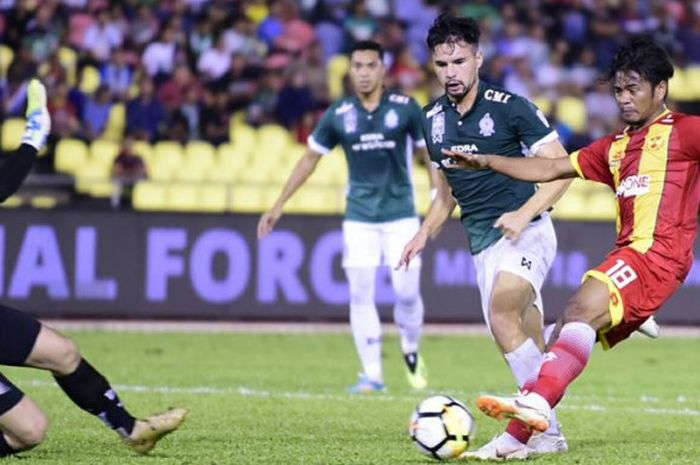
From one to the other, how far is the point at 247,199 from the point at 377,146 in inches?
221

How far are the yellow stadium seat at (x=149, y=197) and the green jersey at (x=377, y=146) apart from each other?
17.7ft

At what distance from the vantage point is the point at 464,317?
17.9m

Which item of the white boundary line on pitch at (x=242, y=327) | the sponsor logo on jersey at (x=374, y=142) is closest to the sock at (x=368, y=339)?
the sponsor logo on jersey at (x=374, y=142)

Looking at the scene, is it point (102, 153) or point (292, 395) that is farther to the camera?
point (102, 153)

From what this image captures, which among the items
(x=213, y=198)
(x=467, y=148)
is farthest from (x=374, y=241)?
(x=213, y=198)

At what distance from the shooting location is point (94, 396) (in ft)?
25.5

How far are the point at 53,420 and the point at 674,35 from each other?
51.9ft

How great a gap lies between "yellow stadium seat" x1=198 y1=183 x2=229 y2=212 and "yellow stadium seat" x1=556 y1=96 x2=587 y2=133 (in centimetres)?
598

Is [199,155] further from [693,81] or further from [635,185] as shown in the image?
[635,185]

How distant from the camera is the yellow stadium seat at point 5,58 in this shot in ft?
67.4

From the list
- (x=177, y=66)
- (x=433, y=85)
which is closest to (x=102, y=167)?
(x=177, y=66)

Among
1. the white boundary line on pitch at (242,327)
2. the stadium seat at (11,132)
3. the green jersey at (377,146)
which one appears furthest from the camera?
the stadium seat at (11,132)

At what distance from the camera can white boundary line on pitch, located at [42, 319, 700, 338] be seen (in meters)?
17.7

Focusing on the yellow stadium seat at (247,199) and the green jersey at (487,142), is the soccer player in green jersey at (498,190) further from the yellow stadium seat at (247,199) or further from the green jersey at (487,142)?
the yellow stadium seat at (247,199)
